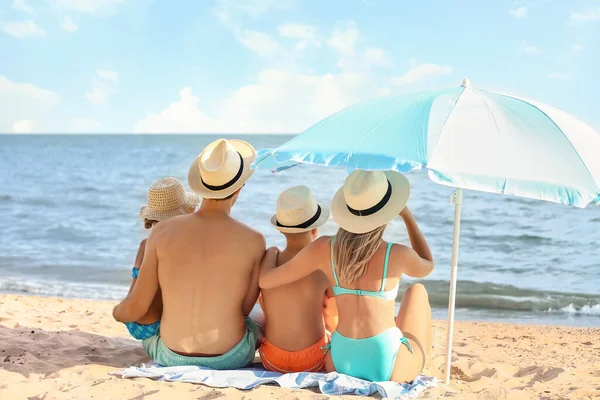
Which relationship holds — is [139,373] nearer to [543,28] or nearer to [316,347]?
[316,347]

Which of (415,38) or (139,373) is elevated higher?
(415,38)

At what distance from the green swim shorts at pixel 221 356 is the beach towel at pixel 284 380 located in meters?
0.07

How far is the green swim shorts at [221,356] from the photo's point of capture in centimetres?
392

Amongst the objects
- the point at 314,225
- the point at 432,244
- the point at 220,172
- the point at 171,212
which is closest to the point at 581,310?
the point at 432,244

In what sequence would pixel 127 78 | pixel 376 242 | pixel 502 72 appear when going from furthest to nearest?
pixel 127 78, pixel 502 72, pixel 376 242

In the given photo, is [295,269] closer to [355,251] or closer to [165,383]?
[355,251]

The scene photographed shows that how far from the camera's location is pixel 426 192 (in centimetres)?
2036

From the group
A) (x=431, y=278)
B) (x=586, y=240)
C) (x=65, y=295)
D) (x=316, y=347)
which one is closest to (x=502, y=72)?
(x=586, y=240)

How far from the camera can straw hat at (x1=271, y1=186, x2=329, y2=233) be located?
12.3 ft

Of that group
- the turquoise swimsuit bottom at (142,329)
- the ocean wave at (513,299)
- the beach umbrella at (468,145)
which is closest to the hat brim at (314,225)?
the beach umbrella at (468,145)

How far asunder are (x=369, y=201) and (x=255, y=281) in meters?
0.90

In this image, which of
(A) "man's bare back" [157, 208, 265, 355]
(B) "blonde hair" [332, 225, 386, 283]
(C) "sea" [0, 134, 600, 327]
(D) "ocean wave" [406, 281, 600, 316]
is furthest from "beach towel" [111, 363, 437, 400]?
(D) "ocean wave" [406, 281, 600, 316]

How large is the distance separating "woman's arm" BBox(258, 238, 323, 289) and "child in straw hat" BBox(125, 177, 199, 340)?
78 centimetres

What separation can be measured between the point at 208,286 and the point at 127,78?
57.7 meters
